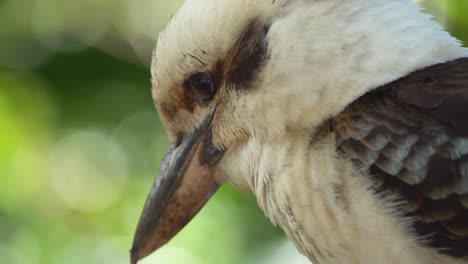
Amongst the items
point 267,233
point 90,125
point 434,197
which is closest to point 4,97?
point 90,125

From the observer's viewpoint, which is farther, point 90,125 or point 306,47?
point 90,125

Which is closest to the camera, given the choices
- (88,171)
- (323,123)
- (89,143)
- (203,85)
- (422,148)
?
(422,148)

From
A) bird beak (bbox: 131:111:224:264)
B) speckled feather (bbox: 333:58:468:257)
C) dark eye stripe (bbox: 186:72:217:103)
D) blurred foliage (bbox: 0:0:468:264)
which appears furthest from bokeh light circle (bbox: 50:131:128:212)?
speckled feather (bbox: 333:58:468:257)

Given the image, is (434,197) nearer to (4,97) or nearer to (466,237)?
(466,237)

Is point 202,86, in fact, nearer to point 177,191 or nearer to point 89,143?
point 177,191

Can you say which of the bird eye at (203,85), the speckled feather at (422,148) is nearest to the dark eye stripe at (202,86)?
the bird eye at (203,85)

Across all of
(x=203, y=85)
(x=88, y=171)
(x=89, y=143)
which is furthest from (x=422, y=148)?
(x=88, y=171)
